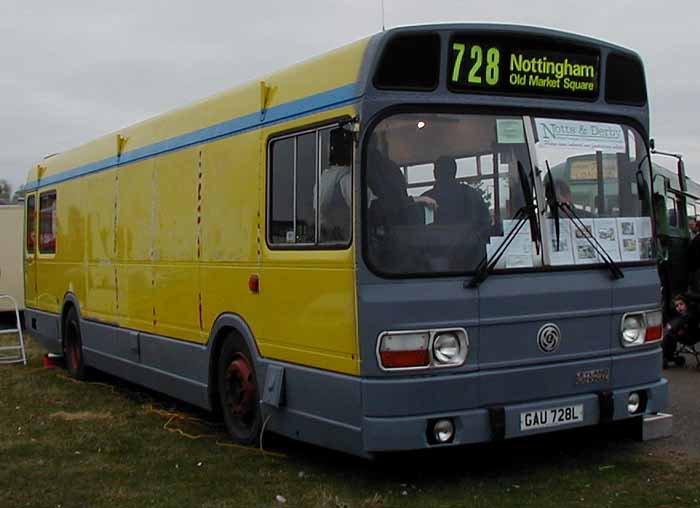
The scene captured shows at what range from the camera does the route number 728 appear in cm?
684

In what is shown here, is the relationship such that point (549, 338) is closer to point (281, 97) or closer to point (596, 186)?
point (596, 186)

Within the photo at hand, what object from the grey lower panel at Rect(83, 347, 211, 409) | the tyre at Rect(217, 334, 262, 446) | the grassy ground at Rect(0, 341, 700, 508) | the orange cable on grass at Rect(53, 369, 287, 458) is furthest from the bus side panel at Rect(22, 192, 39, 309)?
the tyre at Rect(217, 334, 262, 446)

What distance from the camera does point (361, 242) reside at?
6.56 m

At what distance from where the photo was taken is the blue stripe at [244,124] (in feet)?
22.7

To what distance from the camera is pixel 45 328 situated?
14422 millimetres

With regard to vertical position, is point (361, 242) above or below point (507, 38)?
below

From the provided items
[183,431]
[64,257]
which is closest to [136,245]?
[183,431]

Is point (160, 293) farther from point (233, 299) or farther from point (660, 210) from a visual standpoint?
point (660, 210)

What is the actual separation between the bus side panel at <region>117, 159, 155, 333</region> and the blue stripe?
6.5 inches

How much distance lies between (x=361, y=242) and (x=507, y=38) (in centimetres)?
177

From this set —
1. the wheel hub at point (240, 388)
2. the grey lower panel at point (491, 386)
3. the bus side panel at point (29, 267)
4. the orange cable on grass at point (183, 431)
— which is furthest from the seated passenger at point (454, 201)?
the bus side panel at point (29, 267)

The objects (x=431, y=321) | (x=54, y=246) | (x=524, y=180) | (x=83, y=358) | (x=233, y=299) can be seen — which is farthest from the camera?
(x=54, y=246)

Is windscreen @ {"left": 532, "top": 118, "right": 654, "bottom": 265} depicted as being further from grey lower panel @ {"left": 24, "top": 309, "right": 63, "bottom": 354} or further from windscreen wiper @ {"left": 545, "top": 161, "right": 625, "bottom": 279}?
grey lower panel @ {"left": 24, "top": 309, "right": 63, "bottom": 354}

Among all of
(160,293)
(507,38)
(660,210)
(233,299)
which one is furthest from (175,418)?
(660,210)
